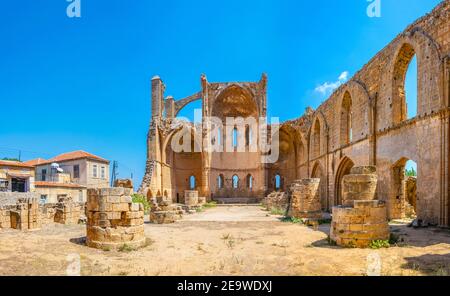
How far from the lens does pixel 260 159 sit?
26.5 metres

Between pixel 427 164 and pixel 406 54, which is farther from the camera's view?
pixel 406 54

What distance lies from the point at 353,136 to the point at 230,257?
1222 cm

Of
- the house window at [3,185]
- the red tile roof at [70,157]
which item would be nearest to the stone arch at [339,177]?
the house window at [3,185]

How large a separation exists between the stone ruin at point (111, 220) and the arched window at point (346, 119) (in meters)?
13.6

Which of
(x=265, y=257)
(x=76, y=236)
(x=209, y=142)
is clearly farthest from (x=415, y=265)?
(x=209, y=142)

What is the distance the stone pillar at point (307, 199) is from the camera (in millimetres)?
11508

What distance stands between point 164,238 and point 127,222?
1.61 meters

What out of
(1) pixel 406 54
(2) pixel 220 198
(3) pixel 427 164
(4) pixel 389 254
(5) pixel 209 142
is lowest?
(2) pixel 220 198

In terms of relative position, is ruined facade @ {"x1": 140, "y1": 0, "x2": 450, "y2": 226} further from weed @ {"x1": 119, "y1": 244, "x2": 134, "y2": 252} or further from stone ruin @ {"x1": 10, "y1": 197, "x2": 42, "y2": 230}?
stone ruin @ {"x1": 10, "y1": 197, "x2": 42, "y2": 230}

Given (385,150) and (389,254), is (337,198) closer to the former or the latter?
(385,150)

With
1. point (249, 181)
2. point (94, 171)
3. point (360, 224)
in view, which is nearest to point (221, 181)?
point (249, 181)

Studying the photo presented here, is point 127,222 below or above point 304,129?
below

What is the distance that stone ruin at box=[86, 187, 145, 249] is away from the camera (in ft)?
22.0

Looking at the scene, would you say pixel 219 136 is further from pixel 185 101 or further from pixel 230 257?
pixel 230 257
